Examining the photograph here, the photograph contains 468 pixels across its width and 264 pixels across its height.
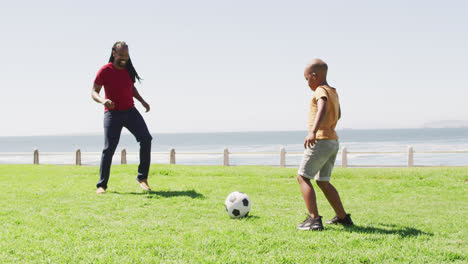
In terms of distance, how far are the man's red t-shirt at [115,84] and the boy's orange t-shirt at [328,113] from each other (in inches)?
Result: 156

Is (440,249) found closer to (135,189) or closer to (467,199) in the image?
(467,199)

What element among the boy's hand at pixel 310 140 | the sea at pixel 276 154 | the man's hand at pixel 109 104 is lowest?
the sea at pixel 276 154

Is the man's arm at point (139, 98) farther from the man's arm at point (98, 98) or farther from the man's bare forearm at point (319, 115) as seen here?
the man's bare forearm at point (319, 115)

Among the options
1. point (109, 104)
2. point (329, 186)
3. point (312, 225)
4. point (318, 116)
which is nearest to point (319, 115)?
point (318, 116)

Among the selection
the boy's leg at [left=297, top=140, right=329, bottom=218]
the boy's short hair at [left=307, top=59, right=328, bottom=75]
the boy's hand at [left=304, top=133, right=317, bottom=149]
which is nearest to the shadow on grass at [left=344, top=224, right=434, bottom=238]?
the boy's leg at [left=297, top=140, right=329, bottom=218]

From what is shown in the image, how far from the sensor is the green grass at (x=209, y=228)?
3.52m

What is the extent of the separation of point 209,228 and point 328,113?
1.78 meters

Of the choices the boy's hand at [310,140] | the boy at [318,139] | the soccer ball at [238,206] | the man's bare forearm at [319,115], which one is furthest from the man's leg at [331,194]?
the soccer ball at [238,206]

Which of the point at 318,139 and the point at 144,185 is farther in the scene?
the point at 144,185

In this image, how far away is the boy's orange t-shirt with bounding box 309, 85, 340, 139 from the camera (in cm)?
452

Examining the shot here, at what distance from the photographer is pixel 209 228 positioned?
454cm

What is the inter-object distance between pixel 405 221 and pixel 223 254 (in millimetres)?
2748

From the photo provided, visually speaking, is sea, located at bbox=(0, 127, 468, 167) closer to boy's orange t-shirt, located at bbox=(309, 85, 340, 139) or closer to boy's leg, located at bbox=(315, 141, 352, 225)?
boy's leg, located at bbox=(315, 141, 352, 225)

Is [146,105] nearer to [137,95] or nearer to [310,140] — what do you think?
[137,95]
